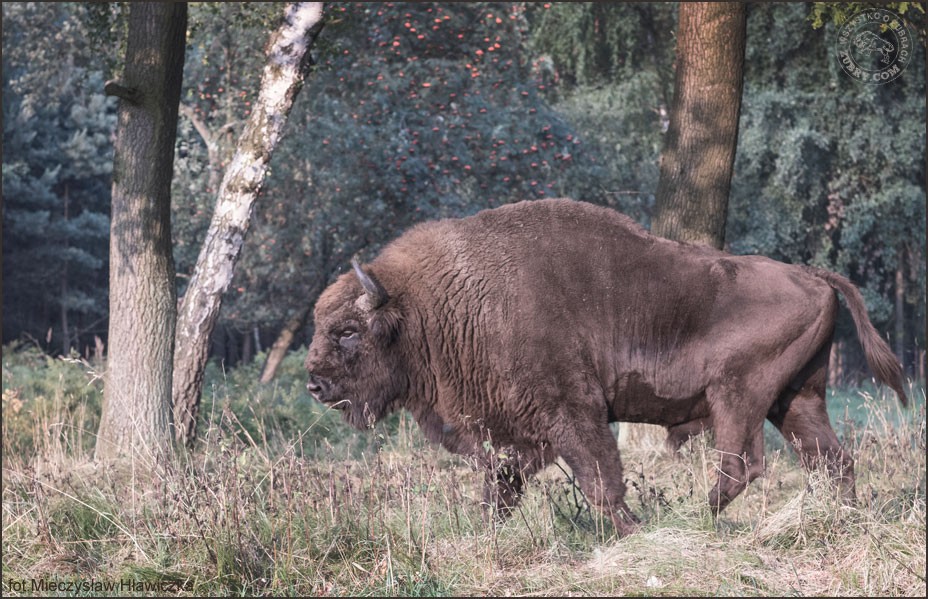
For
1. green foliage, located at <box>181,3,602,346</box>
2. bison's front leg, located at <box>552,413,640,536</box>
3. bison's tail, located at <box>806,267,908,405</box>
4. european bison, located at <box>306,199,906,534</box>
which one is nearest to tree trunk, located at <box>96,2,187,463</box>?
european bison, located at <box>306,199,906,534</box>

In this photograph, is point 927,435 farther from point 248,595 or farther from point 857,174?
point 857,174

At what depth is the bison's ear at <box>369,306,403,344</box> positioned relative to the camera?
6652mm

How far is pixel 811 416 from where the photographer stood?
6668 millimetres

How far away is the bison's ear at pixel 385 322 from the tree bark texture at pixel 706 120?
338 centimetres

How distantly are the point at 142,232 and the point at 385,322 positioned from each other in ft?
9.84

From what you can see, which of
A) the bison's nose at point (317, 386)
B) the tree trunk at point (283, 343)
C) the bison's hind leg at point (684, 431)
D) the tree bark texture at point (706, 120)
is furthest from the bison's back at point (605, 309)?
the tree trunk at point (283, 343)

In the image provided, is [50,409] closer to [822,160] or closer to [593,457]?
[593,457]

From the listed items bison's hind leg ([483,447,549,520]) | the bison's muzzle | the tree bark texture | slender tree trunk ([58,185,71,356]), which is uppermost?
the tree bark texture

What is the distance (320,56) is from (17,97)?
20914mm

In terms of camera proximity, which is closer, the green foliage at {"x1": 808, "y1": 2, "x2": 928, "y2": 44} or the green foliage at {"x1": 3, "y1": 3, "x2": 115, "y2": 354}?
the green foliage at {"x1": 808, "y1": 2, "x2": 928, "y2": 44}

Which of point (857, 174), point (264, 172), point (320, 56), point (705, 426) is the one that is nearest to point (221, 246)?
point (264, 172)

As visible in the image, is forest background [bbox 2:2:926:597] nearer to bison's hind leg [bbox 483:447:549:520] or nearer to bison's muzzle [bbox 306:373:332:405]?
bison's hind leg [bbox 483:447:549:520]

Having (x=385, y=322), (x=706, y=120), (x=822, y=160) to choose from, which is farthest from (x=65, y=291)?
(x=385, y=322)

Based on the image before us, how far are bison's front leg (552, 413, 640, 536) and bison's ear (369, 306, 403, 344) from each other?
1.35 meters
